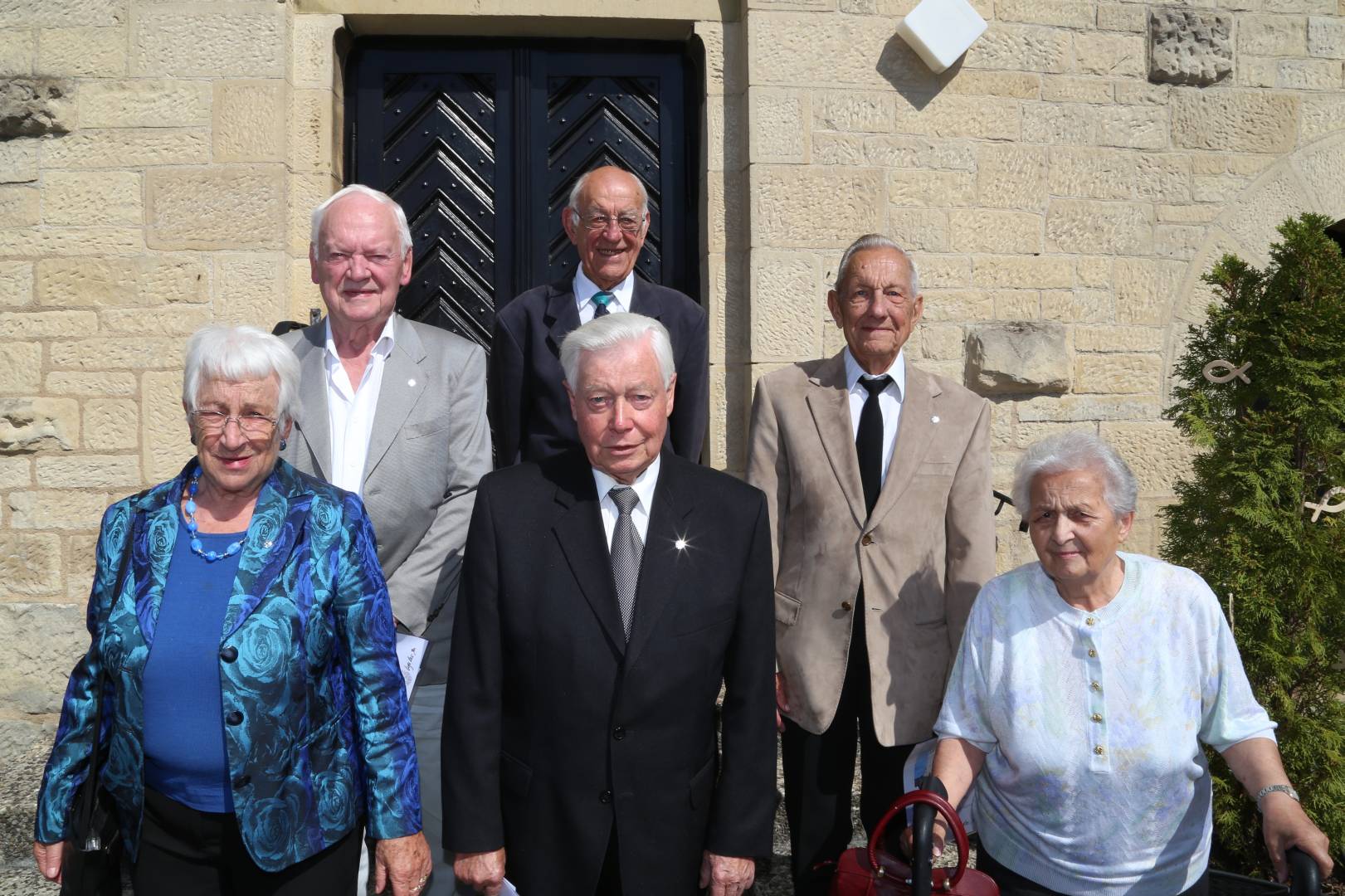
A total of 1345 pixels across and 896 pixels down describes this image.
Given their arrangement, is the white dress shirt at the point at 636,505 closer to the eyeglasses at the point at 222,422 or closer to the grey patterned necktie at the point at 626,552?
the grey patterned necktie at the point at 626,552

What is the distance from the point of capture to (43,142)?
14.6ft

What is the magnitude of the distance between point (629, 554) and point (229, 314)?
10.0ft

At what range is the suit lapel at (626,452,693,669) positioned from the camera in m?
2.05

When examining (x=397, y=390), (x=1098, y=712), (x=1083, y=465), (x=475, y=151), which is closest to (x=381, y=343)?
(x=397, y=390)

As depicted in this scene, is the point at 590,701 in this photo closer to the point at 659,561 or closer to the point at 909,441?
the point at 659,561

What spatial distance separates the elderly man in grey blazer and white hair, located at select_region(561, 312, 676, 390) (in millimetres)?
627

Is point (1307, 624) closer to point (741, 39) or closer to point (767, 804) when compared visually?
point (767, 804)

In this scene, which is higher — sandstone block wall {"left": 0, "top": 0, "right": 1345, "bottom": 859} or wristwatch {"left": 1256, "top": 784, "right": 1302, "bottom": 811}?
sandstone block wall {"left": 0, "top": 0, "right": 1345, "bottom": 859}

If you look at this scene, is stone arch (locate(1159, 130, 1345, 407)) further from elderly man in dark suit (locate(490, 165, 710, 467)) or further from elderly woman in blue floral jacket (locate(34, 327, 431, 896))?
elderly woman in blue floral jacket (locate(34, 327, 431, 896))

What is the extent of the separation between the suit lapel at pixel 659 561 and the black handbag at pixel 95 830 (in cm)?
94

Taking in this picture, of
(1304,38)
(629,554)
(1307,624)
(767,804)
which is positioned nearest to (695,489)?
(629,554)

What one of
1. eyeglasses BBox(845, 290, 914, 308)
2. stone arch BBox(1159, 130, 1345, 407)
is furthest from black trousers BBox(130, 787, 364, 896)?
stone arch BBox(1159, 130, 1345, 407)

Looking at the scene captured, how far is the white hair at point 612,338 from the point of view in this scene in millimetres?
2088

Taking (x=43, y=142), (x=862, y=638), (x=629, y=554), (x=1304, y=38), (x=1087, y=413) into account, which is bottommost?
(x=862, y=638)
